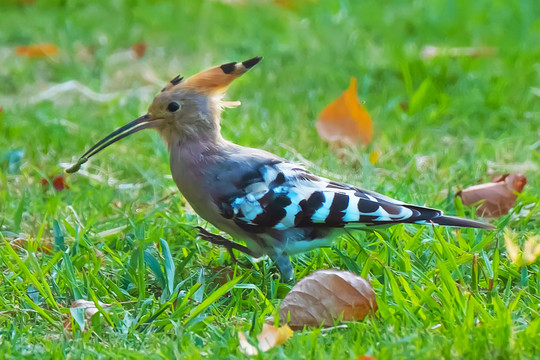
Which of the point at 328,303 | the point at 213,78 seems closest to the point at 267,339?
the point at 328,303

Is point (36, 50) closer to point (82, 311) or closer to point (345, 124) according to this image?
point (345, 124)

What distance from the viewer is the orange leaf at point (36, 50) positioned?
5982 mm

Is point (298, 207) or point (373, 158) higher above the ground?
point (298, 207)

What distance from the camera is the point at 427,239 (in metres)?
3.04

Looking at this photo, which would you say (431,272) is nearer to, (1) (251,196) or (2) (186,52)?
(1) (251,196)

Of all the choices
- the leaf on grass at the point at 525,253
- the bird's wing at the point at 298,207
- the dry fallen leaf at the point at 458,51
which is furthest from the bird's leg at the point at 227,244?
the dry fallen leaf at the point at 458,51

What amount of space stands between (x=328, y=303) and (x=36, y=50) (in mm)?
4101

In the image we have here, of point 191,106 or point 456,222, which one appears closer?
point 456,222

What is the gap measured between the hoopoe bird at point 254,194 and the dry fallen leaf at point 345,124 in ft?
3.79

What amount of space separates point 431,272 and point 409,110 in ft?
7.23

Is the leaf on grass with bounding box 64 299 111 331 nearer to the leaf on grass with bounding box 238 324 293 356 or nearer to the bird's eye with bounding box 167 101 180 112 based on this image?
the leaf on grass with bounding box 238 324 293 356

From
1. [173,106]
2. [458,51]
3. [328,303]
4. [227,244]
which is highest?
[173,106]

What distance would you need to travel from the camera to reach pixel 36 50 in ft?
19.6

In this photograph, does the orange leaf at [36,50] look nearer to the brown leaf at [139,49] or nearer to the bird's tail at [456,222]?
the brown leaf at [139,49]
